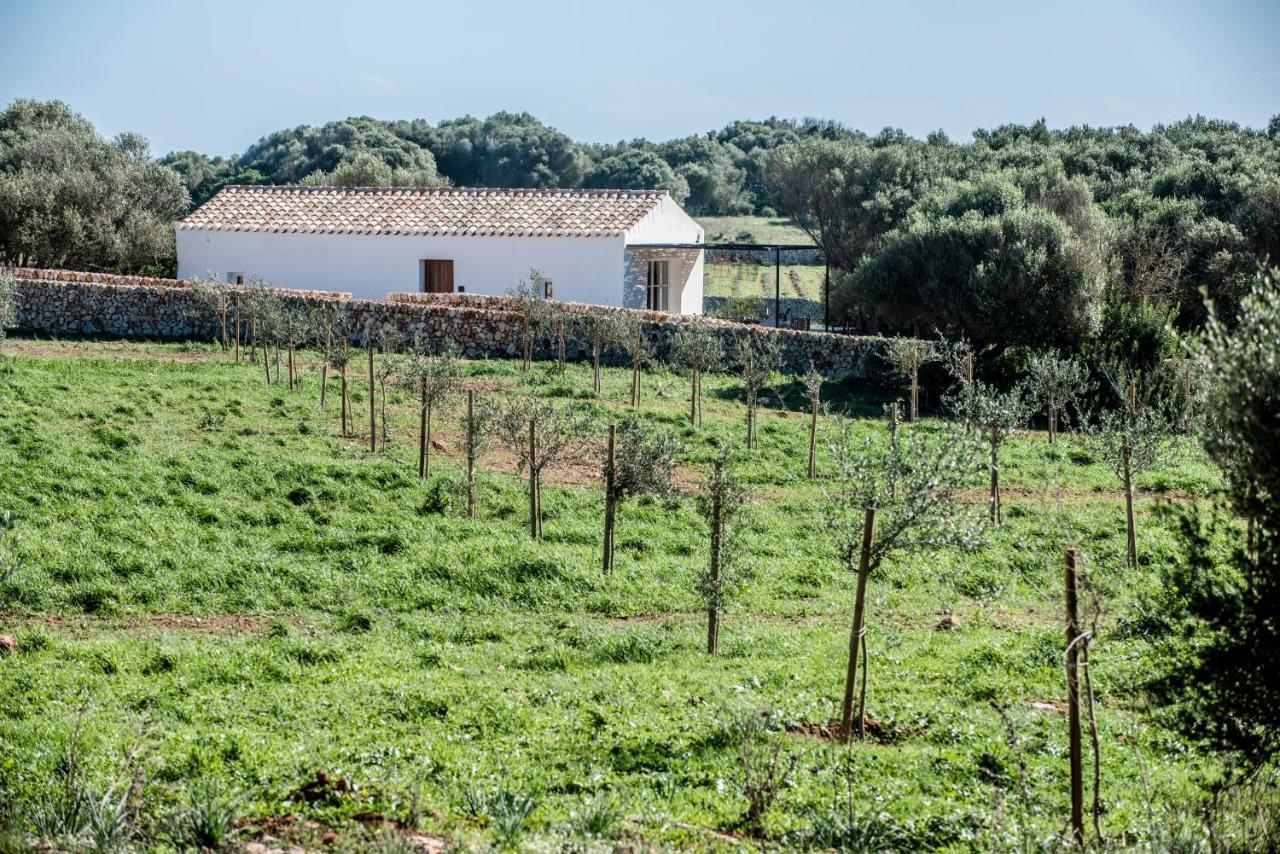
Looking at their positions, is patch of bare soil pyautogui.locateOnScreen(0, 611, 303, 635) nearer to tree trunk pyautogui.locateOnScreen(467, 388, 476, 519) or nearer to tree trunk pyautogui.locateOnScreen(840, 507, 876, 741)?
tree trunk pyautogui.locateOnScreen(467, 388, 476, 519)

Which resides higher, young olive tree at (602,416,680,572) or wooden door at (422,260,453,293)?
wooden door at (422,260,453,293)

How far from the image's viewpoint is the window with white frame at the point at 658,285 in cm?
4091

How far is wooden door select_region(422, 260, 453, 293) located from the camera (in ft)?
131

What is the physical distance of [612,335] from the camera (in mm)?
27641

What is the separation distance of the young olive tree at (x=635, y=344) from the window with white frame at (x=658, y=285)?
34.0 ft

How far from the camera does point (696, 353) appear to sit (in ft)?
80.0

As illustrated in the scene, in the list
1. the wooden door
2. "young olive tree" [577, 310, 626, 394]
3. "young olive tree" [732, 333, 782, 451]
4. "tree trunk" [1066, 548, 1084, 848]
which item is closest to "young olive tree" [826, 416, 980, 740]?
"tree trunk" [1066, 548, 1084, 848]

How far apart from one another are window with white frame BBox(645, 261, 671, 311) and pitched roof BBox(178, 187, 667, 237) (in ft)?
7.51

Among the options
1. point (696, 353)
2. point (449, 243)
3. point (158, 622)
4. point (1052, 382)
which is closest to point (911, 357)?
point (1052, 382)

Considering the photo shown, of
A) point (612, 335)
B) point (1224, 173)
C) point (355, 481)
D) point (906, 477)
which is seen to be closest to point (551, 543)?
point (355, 481)

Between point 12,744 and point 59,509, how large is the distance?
7.53 m

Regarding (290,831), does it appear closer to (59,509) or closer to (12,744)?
(12,744)

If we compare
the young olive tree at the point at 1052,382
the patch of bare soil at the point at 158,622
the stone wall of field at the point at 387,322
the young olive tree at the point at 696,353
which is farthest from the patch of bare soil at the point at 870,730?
the stone wall of field at the point at 387,322

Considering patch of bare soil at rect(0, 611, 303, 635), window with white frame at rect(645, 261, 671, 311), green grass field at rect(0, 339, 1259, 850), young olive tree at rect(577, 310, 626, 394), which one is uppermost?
window with white frame at rect(645, 261, 671, 311)
